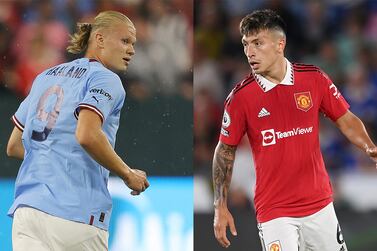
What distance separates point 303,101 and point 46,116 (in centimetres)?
161

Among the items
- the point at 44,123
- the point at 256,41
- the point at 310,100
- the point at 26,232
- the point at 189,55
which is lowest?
the point at 26,232

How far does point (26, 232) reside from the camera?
3631 millimetres

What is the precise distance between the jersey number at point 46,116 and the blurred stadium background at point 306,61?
3.45 metres

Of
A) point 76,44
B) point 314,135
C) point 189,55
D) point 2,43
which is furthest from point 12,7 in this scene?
point 314,135

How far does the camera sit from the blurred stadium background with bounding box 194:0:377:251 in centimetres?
708

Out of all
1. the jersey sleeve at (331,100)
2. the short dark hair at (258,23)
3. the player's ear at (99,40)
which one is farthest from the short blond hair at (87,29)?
the jersey sleeve at (331,100)

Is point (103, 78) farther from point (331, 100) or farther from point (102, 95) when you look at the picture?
point (331, 100)

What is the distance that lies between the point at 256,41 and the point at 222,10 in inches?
161

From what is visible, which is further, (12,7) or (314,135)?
(12,7)

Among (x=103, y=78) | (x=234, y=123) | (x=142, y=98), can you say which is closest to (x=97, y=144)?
(x=103, y=78)

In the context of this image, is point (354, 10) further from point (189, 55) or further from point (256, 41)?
point (256, 41)

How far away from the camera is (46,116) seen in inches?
149

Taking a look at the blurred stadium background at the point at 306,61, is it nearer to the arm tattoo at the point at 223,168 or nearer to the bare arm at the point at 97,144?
the arm tattoo at the point at 223,168

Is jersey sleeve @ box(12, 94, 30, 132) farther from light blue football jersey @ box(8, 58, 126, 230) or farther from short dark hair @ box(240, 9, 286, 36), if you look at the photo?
short dark hair @ box(240, 9, 286, 36)
